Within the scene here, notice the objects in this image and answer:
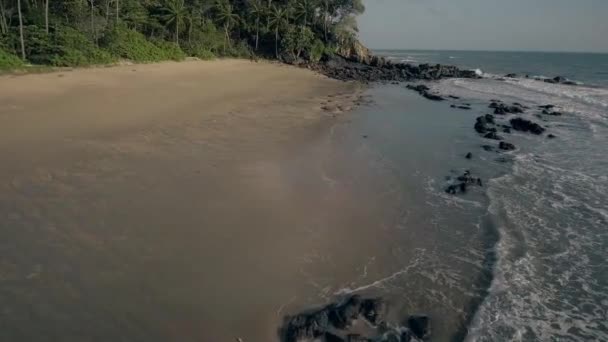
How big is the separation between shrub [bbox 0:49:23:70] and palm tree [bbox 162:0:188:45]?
20.3m

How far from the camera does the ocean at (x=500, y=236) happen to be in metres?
6.77

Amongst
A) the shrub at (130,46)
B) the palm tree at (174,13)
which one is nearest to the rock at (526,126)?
the shrub at (130,46)

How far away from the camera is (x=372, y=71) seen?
50906 mm

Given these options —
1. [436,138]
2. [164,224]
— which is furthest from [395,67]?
[164,224]

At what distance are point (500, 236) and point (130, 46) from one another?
35.0 metres

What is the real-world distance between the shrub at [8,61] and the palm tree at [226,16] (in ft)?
96.1

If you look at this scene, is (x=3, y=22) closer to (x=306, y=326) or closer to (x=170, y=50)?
(x=170, y=50)

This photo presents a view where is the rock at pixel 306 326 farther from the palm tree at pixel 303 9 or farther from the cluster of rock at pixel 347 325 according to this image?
the palm tree at pixel 303 9

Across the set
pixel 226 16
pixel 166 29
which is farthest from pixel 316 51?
pixel 166 29

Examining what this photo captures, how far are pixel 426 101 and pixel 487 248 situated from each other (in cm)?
2306

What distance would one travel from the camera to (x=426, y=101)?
99.4 ft

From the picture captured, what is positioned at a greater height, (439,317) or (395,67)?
(395,67)

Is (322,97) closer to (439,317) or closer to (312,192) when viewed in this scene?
(312,192)

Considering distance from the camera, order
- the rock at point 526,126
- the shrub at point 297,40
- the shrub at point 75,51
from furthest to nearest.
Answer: the shrub at point 297,40, the shrub at point 75,51, the rock at point 526,126
